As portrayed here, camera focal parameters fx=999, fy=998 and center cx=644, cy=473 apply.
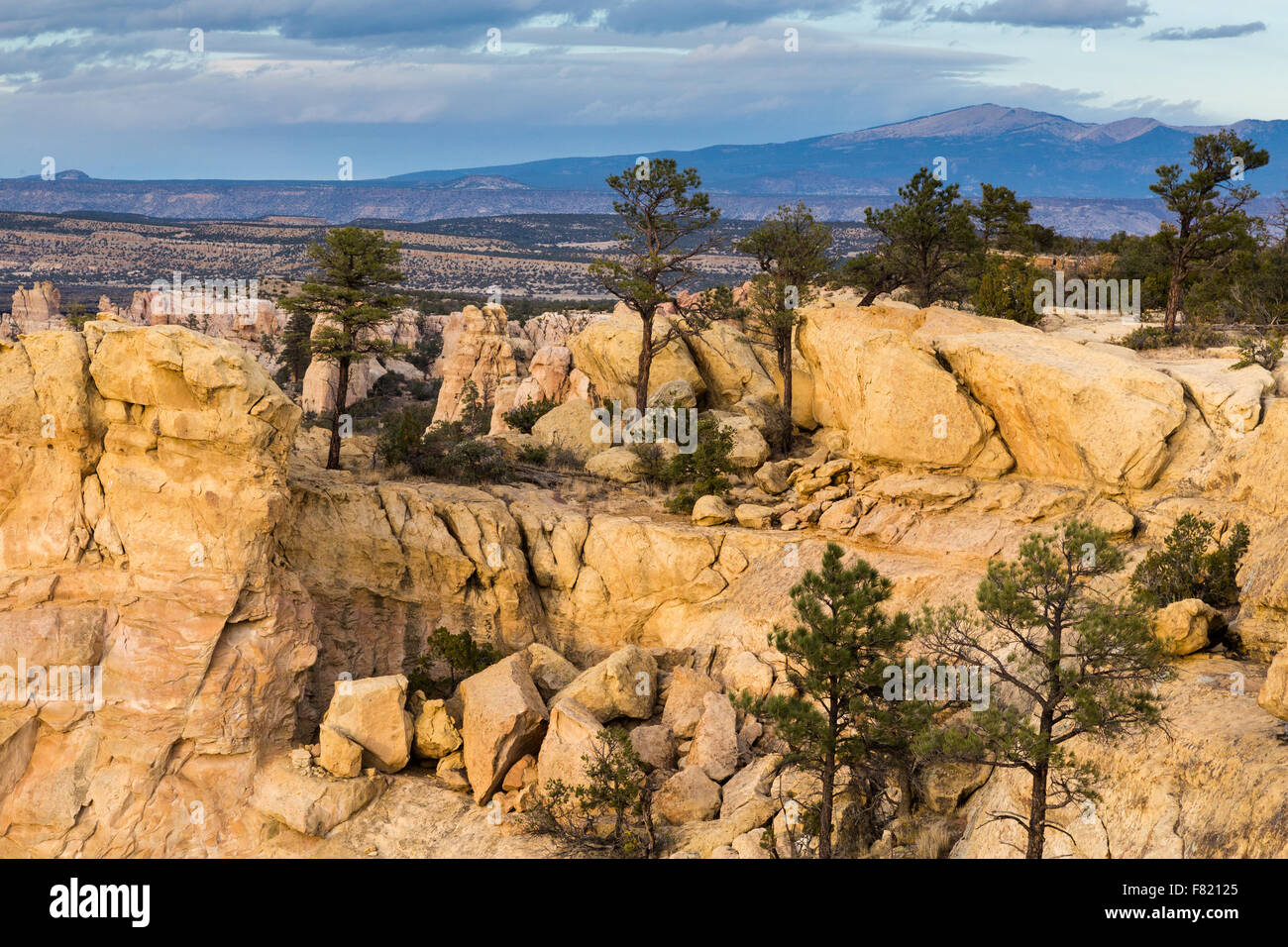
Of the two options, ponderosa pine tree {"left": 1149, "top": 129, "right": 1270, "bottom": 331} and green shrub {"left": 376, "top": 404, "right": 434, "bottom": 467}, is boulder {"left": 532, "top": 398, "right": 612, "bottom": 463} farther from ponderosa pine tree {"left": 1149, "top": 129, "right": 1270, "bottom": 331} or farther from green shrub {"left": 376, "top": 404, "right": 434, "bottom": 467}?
ponderosa pine tree {"left": 1149, "top": 129, "right": 1270, "bottom": 331}

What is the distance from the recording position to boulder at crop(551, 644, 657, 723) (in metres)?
23.2

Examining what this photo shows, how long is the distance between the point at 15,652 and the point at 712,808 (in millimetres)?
14612

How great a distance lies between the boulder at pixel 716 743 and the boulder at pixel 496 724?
3566mm

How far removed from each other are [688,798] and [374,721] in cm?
718

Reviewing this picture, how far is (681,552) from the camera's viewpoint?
27.5 m

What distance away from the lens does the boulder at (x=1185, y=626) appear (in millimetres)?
18562

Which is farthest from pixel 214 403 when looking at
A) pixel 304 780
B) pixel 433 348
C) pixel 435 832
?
pixel 433 348

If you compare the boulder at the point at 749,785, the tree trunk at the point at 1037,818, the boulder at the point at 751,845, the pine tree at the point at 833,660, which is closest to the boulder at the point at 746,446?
the boulder at the point at 749,785

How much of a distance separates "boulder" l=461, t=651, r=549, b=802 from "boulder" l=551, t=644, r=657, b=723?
762 millimetres

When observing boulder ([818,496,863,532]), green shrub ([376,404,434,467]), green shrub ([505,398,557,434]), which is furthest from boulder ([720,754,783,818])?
green shrub ([505,398,557,434])

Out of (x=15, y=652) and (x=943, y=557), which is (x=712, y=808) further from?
(x=15, y=652)

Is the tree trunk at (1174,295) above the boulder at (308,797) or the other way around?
above

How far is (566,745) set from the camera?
21.5m

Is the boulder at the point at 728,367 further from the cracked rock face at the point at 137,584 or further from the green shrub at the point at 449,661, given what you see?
the cracked rock face at the point at 137,584
